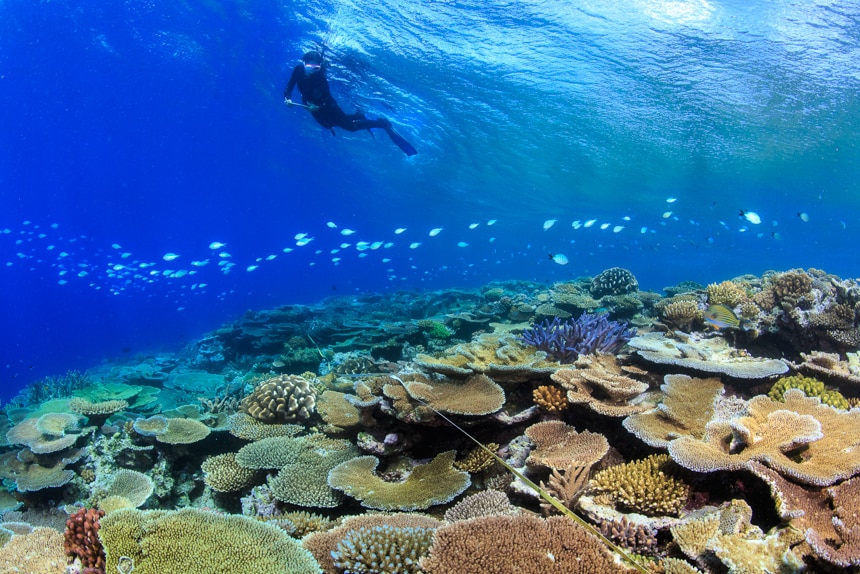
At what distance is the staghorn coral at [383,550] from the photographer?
2711mm

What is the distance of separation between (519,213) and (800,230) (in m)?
39.6

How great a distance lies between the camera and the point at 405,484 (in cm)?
413

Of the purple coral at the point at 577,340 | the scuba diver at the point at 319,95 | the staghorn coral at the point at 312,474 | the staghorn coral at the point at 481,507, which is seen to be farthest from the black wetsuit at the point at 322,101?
the staghorn coral at the point at 481,507

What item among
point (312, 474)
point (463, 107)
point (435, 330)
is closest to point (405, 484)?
point (312, 474)

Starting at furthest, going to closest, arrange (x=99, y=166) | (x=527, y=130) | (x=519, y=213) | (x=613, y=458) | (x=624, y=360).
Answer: (x=519, y=213) < (x=99, y=166) < (x=527, y=130) < (x=624, y=360) < (x=613, y=458)

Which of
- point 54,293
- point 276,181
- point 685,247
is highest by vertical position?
point 276,181

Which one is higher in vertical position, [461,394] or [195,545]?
[195,545]

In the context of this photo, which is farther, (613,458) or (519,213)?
(519,213)

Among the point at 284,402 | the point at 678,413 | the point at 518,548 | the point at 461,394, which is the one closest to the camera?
the point at 518,548

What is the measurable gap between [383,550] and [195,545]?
1.34 m

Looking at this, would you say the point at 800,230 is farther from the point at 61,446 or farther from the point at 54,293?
the point at 54,293

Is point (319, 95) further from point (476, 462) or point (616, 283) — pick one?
point (476, 462)

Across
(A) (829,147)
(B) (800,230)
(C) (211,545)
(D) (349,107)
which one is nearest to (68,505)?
(C) (211,545)

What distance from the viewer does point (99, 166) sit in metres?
54.1
